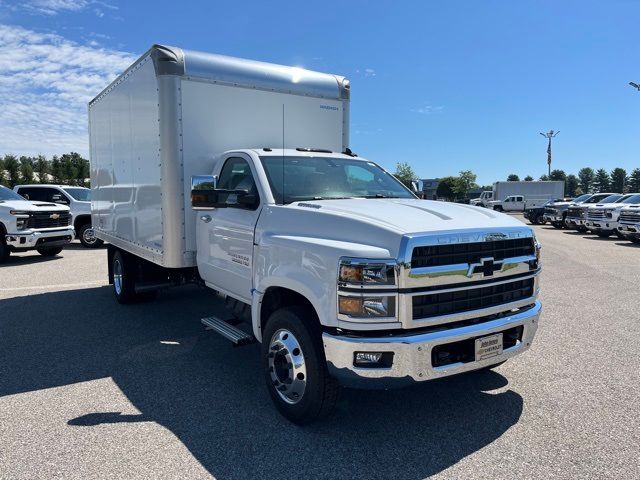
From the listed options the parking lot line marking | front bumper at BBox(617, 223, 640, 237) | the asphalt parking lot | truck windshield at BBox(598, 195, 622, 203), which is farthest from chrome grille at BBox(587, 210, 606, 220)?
the parking lot line marking

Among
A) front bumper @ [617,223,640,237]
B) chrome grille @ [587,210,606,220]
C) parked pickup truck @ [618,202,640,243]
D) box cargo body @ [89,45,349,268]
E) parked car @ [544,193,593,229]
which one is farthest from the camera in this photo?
parked car @ [544,193,593,229]

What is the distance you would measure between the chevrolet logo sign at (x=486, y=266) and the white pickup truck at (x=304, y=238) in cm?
1

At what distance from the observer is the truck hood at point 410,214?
338 centimetres

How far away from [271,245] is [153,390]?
1740 millimetres

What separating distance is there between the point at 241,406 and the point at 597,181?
143292 mm

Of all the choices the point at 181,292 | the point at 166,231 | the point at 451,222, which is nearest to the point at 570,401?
the point at 451,222

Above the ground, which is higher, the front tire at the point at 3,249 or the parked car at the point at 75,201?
the parked car at the point at 75,201

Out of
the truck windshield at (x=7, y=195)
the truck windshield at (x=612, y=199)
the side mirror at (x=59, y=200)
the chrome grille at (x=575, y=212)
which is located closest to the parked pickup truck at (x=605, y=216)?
the chrome grille at (x=575, y=212)

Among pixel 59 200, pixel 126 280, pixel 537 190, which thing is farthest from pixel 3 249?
pixel 537 190

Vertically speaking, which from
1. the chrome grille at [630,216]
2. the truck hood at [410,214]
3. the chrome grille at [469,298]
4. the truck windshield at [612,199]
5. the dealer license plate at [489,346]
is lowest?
the dealer license plate at [489,346]

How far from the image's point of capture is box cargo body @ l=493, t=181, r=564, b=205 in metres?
45.1

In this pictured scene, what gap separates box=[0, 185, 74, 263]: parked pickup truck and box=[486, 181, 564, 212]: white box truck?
1503 inches

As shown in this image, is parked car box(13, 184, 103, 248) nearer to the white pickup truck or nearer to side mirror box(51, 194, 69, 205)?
side mirror box(51, 194, 69, 205)

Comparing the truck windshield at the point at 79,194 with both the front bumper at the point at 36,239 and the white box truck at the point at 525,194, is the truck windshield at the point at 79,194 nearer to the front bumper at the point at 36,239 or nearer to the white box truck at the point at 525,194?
the front bumper at the point at 36,239
